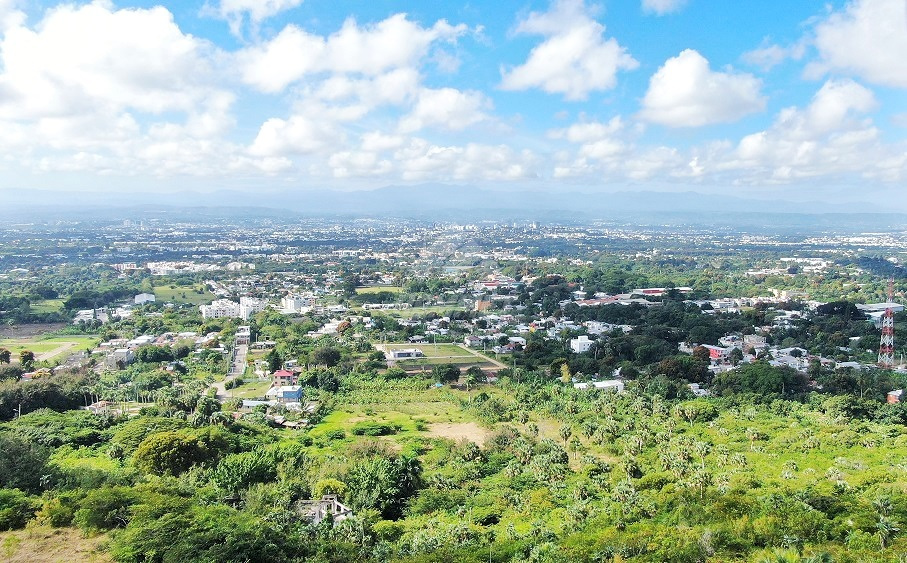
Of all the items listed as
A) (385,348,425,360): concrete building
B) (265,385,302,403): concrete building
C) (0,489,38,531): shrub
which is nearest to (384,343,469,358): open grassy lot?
(385,348,425,360): concrete building

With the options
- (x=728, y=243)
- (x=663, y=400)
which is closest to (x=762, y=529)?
(x=663, y=400)

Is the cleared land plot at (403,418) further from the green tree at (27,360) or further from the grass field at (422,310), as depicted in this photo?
Answer: the grass field at (422,310)

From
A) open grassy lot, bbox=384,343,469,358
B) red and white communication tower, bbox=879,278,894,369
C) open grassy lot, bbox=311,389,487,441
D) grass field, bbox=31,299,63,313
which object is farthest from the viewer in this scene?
grass field, bbox=31,299,63,313

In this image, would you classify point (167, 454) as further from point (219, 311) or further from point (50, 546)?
point (219, 311)

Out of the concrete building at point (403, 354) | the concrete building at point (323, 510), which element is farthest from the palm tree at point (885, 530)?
the concrete building at point (403, 354)

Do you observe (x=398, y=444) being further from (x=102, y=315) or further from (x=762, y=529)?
(x=102, y=315)

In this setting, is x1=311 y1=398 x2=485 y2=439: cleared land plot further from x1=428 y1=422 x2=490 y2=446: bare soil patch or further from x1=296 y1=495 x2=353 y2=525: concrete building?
x1=296 y1=495 x2=353 y2=525: concrete building
